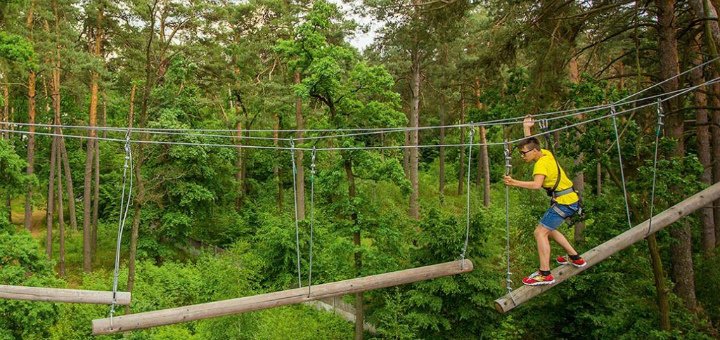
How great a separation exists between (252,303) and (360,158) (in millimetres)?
5927

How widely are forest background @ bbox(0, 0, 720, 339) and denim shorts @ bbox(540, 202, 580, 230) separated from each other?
1047mm

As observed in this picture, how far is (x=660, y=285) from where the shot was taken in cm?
736

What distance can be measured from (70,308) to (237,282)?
14.7 ft

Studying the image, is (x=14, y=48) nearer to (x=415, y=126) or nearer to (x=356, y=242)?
(x=356, y=242)

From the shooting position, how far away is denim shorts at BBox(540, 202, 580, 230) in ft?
17.4

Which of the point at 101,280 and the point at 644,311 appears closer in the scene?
the point at 644,311

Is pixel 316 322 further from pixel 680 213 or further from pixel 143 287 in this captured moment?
pixel 680 213

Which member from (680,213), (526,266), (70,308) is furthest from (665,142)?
(70,308)

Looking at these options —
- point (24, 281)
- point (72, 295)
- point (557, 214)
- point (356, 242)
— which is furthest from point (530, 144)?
point (24, 281)

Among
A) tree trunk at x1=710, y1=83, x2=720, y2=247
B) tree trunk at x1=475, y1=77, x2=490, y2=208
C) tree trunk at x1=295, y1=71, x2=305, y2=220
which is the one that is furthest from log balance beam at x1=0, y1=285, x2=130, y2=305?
tree trunk at x1=475, y1=77, x2=490, y2=208

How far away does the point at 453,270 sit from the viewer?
597 cm

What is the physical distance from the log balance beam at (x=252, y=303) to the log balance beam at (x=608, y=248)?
0.69 m

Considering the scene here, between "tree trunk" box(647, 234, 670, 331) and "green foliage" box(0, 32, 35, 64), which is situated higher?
"green foliage" box(0, 32, 35, 64)

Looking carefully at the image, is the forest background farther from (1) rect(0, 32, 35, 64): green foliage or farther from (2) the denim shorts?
(2) the denim shorts
